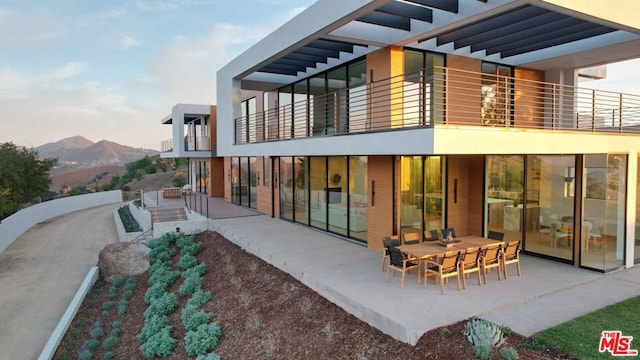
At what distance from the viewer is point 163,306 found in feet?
34.0

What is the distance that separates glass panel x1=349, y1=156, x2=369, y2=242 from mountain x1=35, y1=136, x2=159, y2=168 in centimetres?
12462

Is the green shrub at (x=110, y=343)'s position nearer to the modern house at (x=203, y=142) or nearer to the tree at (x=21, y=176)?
the modern house at (x=203, y=142)

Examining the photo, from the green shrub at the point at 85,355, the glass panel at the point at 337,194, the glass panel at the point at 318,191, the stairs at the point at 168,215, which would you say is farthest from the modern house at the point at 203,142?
the green shrub at the point at 85,355

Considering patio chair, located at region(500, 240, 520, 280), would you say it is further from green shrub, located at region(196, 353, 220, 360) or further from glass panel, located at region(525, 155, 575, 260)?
green shrub, located at region(196, 353, 220, 360)

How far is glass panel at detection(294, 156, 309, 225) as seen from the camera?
1520 cm

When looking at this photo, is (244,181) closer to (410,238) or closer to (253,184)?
(253,184)

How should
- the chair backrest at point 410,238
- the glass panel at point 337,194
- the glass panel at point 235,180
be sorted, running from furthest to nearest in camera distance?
1. the glass panel at point 235,180
2. the glass panel at point 337,194
3. the chair backrest at point 410,238

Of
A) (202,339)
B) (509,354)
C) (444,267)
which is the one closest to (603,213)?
(444,267)

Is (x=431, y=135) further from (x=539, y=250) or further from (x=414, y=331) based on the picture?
(x=539, y=250)

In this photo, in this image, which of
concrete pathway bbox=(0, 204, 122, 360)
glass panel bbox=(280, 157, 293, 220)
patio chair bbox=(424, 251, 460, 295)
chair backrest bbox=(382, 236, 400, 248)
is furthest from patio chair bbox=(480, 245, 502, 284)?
concrete pathway bbox=(0, 204, 122, 360)

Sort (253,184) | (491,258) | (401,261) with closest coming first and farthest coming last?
(401,261)
(491,258)
(253,184)

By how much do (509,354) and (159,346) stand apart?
24.2 ft

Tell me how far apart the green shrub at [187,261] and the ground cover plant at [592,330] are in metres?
10.3

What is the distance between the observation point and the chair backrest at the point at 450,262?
769 cm
